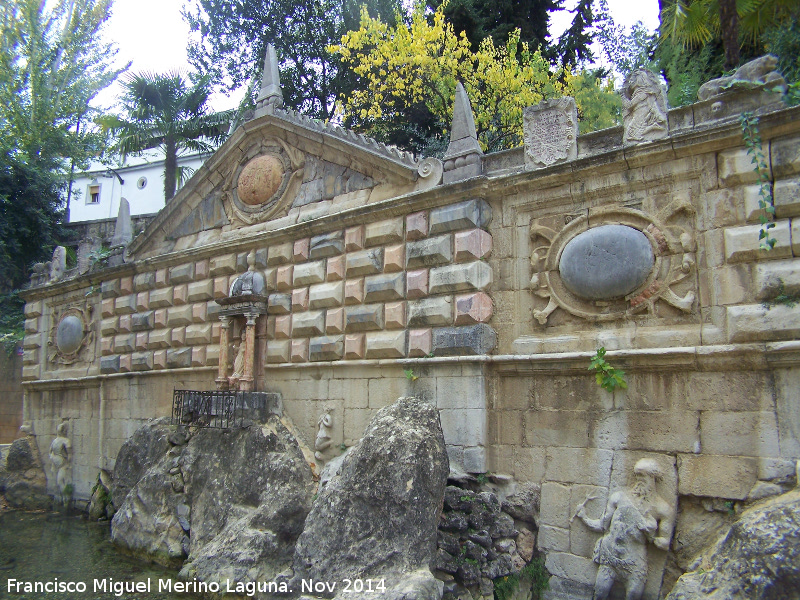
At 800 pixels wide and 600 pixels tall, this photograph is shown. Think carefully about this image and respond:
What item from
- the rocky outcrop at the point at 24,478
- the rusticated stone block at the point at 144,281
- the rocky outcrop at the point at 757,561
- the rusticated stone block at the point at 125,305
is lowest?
the rocky outcrop at the point at 24,478

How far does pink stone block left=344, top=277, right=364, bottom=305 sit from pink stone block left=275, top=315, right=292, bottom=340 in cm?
124

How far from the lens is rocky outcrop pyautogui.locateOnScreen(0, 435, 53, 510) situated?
13930 mm

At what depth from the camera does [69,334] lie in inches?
562

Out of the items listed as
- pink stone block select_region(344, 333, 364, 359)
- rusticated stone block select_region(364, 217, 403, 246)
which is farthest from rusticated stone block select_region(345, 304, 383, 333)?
rusticated stone block select_region(364, 217, 403, 246)

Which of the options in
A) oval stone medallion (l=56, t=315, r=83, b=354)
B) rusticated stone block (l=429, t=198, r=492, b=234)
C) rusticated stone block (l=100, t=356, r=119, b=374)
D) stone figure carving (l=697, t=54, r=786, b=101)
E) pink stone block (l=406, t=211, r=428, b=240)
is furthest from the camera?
oval stone medallion (l=56, t=315, r=83, b=354)

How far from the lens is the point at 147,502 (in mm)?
9750

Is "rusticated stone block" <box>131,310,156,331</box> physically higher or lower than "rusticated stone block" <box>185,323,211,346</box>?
higher

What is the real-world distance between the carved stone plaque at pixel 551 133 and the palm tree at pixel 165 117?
51.0 feet

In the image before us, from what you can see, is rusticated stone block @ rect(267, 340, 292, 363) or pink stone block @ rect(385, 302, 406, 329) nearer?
pink stone block @ rect(385, 302, 406, 329)

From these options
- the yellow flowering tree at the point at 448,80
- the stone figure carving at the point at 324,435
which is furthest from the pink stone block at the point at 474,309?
the yellow flowering tree at the point at 448,80

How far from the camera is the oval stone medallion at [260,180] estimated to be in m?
11.1

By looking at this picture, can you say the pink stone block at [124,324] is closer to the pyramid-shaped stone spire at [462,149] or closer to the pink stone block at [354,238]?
the pink stone block at [354,238]

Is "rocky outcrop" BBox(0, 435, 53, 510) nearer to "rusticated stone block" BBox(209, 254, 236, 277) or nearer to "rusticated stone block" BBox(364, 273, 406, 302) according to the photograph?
"rusticated stone block" BBox(209, 254, 236, 277)

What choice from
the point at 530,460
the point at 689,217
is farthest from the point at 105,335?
the point at 689,217
